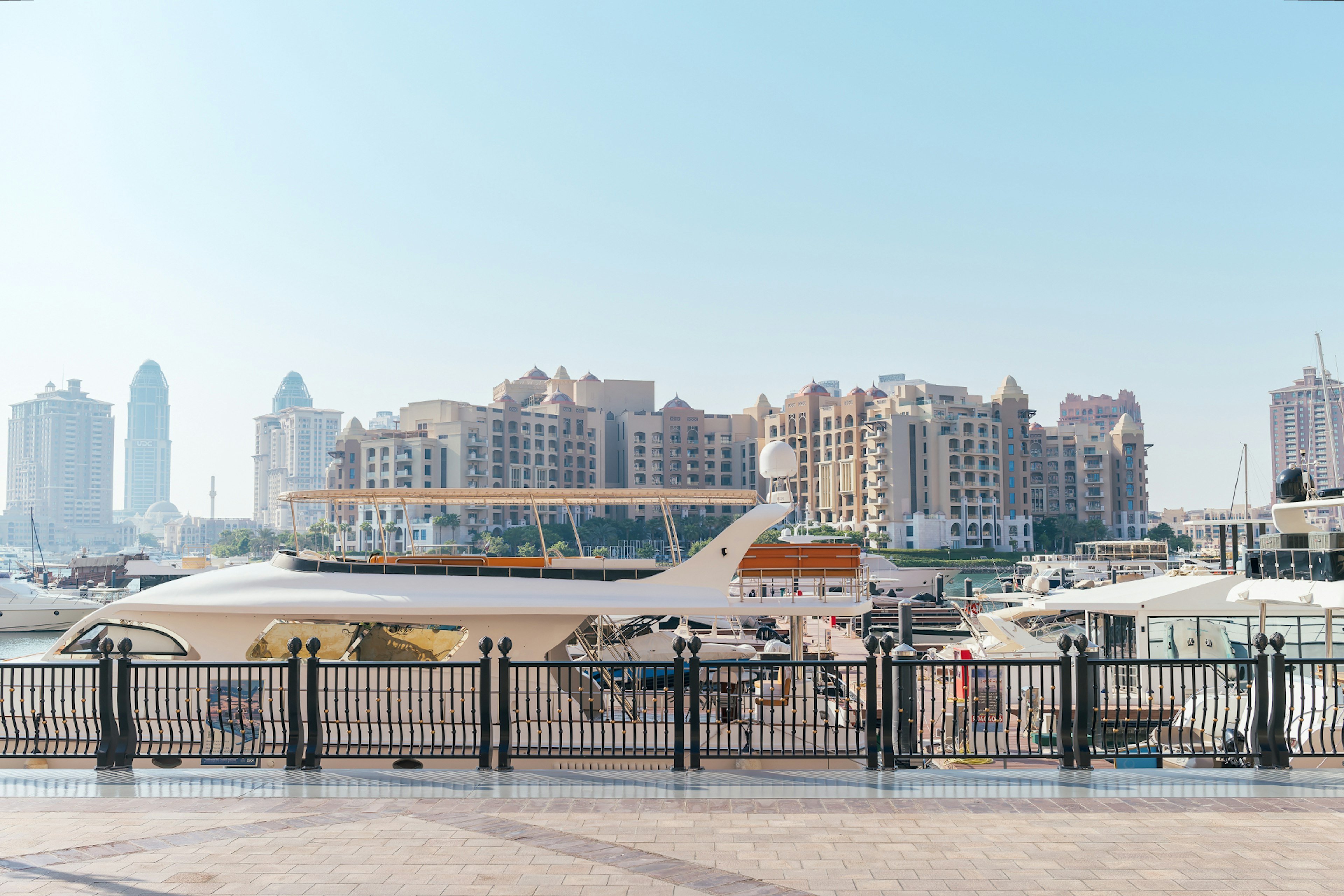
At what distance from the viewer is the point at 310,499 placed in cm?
1894

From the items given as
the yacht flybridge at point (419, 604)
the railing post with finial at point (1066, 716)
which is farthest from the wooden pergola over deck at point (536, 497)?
the railing post with finial at point (1066, 716)

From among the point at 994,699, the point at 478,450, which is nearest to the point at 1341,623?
the point at 994,699

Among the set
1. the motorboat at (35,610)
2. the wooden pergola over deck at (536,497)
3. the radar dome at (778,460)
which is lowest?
the motorboat at (35,610)

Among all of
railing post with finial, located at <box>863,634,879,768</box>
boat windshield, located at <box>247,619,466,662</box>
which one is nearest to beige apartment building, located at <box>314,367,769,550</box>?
boat windshield, located at <box>247,619,466,662</box>

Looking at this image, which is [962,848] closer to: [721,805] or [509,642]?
[721,805]

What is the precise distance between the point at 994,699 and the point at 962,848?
49.1ft

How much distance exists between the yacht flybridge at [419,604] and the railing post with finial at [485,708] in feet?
18.8

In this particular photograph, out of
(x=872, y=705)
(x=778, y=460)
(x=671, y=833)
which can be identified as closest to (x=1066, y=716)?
(x=872, y=705)

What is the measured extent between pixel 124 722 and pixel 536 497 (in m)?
7.83

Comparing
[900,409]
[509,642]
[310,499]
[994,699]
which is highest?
[900,409]

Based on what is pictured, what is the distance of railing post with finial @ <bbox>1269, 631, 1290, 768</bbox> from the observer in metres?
9.71

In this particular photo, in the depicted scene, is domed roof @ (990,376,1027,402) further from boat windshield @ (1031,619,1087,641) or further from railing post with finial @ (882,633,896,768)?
railing post with finial @ (882,633,896,768)

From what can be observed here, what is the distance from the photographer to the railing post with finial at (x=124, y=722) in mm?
9930

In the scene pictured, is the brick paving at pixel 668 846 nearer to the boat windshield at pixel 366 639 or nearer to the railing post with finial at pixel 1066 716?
the railing post with finial at pixel 1066 716
